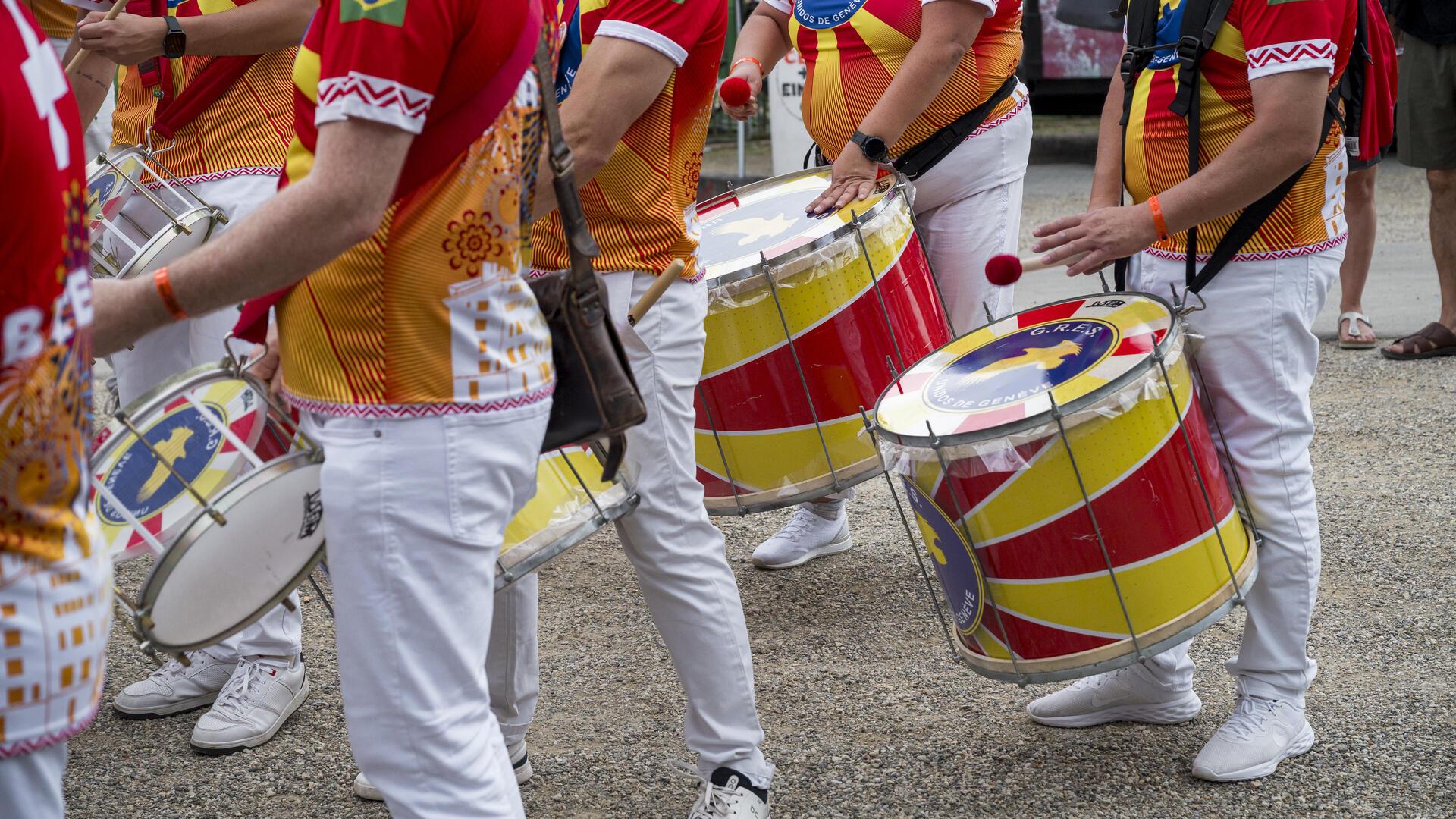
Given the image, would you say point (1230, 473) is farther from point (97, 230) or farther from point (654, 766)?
Answer: point (97, 230)

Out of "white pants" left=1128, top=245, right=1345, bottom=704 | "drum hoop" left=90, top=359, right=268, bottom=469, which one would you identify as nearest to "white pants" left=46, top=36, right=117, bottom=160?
"drum hoop" left=90, top=359, right=268, bottom=469

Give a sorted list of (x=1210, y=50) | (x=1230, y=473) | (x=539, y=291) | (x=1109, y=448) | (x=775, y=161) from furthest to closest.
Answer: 1. (x=775, y=161)
2. (x=1230, y=473)
3. (x=1210, y=50)
4. (x=1109, y=448)
5. (x=539, y=291)

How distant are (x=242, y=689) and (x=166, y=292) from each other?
1.72 metres

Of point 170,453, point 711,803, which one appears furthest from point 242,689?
point 170,453

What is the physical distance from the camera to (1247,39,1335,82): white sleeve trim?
2.29 metres

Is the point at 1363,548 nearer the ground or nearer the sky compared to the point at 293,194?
nearer the ground

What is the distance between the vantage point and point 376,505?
1.63 meters

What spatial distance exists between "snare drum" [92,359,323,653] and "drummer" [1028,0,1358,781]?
4.52 feet

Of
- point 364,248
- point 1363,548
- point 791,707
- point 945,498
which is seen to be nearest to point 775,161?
point 1363,548

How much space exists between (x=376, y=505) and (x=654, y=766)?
1372 mm

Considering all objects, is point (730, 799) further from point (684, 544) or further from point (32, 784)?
point (32, 784)

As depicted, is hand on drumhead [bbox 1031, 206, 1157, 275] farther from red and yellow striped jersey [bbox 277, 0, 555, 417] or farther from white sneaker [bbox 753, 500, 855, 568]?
white sneaker [bbox 753, 500, 855, 568]

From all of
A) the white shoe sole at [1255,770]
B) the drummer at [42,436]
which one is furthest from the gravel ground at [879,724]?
the drummer at [42,436]

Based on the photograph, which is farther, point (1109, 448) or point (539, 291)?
point (1109, 448)
